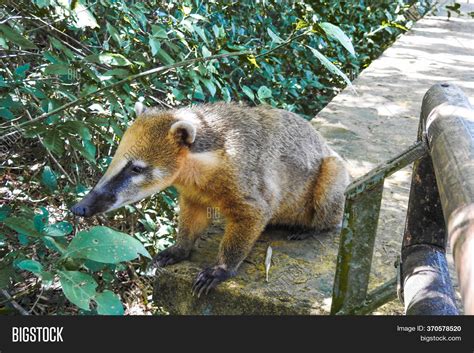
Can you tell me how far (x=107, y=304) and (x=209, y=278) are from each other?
Result: 1222 millimetres

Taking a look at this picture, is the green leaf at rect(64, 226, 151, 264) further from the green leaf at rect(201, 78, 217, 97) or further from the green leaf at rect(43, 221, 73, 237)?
the green leaf at rect(201, 78, 217, 97)

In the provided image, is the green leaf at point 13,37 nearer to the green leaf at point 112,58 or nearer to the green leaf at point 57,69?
the green leaf at point 57,69

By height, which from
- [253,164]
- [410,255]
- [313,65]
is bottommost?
[313,65]

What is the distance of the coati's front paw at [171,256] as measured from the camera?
10.0ft

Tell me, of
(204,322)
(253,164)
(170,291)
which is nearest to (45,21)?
(253,164)

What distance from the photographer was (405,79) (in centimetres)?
585

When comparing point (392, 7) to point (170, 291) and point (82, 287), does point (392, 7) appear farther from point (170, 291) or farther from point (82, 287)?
point (82, 287)

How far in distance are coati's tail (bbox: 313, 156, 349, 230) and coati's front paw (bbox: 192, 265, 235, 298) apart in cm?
73

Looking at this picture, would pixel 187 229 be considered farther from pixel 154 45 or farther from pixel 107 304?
pixel 107 304

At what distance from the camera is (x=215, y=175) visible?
300 cm

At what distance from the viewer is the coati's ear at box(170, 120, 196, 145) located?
2.98 m

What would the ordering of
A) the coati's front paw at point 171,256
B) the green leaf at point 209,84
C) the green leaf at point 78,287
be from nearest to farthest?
the green leaf at point 78,287 → the coati's front paw at point 171,256 → the green leaf at point 209,84

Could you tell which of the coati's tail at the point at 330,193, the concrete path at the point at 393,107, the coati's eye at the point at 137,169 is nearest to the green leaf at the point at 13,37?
the coati's eye at the point at 137,169

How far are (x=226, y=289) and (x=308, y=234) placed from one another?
738mm
